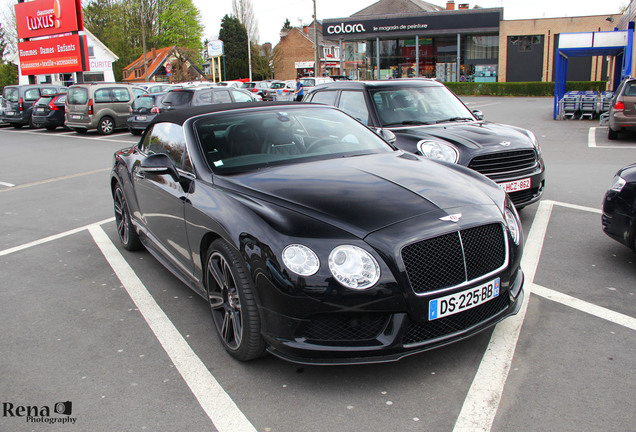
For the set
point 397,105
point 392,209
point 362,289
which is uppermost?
point 397,105

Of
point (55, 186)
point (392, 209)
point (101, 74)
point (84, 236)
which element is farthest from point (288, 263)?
point (101, 74)

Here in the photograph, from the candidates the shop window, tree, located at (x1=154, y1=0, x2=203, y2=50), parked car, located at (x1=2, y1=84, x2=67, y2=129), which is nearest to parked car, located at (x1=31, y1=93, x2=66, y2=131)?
parked car, located at (x1=2, y1=84, x2=67, y2=129)

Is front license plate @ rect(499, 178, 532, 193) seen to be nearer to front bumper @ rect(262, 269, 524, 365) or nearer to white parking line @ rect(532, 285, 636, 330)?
white parking line @ rect(532, 285, 636, 330)

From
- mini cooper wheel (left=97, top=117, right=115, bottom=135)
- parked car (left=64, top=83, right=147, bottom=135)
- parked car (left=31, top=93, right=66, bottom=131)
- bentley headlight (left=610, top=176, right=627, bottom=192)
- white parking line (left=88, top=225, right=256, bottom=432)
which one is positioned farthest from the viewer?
parked car (left=31, top=93, right=66, bottom=131)

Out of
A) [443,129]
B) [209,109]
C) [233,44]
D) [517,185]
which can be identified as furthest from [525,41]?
[209,109]

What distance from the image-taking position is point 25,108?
25.1 m

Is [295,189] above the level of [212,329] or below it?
above

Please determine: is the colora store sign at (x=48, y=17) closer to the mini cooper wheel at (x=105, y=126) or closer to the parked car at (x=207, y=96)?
the mini cooper wheel at (x=105, y=126)

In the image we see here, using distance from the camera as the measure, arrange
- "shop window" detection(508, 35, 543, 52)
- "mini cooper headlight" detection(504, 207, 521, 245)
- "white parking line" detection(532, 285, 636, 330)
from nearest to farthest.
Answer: "mini cooper headlight" detection(504, 207, 521, 245), "white parking line" detection(532, 285, 636, 330), "shop window" detection(508, 35, 543, 52)

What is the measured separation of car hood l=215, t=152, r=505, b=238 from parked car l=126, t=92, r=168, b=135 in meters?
15.7

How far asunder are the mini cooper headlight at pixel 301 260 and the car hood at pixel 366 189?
25 centimetres

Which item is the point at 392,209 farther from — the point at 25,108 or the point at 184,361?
the point at 25,108

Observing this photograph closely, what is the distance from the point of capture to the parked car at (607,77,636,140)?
1355 centimetres

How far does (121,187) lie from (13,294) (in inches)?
61.9
